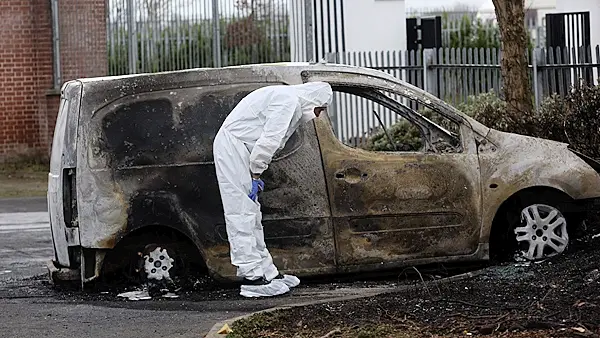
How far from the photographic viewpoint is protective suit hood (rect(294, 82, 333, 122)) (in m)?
9.47

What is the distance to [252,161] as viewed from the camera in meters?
9.24

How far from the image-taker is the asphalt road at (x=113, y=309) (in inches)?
331

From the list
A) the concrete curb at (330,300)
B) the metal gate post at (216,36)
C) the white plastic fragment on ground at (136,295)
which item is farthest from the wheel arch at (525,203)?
the metal gate post at (216,36)

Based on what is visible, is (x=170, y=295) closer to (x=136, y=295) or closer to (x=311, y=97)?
(x=136, y=295)

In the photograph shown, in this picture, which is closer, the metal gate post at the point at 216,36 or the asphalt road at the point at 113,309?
the asphalt road at the point at 113,309

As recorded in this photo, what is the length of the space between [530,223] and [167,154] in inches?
119

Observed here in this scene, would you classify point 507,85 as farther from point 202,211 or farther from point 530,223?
point 202,211

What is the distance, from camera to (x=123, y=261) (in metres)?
9.92

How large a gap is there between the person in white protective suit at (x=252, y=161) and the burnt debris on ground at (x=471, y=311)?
121cm

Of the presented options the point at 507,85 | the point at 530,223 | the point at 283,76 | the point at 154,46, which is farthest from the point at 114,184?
the point at 154,46

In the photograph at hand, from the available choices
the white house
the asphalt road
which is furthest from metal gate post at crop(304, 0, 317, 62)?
the asphalt road

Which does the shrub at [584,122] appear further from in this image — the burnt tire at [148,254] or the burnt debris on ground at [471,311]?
the burnt tire at [148,254]

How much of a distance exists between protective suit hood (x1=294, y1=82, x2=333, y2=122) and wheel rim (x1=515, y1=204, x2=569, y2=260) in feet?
6.47

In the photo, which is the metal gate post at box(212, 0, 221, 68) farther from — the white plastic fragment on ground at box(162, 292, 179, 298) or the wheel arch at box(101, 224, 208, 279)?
the white plastic fragment on ground at box(162, 292, 179, 298)
